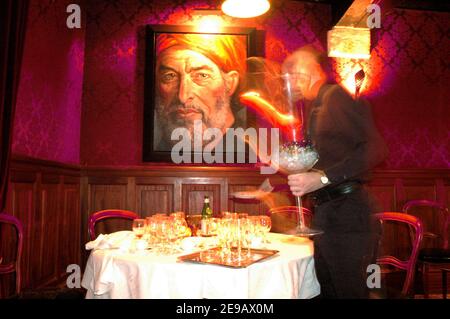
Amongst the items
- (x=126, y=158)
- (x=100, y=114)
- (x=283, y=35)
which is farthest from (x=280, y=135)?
(x=100, y=114)

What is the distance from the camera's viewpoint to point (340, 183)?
1.66m

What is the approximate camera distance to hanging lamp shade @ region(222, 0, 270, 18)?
10.00 feet

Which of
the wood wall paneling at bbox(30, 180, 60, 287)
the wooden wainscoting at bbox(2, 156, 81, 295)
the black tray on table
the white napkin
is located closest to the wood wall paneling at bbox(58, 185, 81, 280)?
the wooden wainscoting at bbox(2, 156, 81, 295)

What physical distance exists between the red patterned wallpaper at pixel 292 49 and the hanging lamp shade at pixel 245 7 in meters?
1.30

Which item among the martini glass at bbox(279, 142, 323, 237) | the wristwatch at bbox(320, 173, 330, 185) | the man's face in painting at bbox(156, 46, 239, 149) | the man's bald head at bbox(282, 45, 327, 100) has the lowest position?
the wristwatch at bbox(320, 173, 330, 185)

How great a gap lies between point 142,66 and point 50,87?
4.07 ft

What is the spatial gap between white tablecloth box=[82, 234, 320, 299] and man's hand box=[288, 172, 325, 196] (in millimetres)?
303

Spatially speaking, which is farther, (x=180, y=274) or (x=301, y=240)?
(x=301, y=240)

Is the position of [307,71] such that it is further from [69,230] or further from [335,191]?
[69,230]

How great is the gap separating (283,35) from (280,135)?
127 cm

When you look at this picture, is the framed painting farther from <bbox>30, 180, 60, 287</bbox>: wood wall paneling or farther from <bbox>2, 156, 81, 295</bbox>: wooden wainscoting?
<bbox>30, 180, 60, 287</bbox>: wood wall paneling
